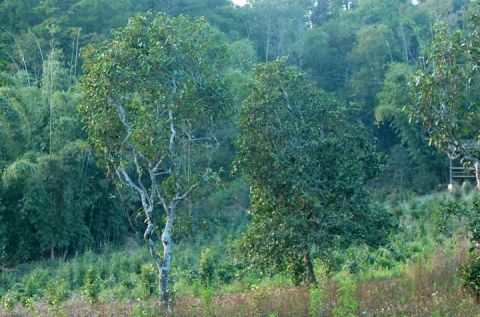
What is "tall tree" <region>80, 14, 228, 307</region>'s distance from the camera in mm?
10250

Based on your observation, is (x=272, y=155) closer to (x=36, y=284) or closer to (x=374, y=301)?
(x=374, y=301)

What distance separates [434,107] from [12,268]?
1822cm

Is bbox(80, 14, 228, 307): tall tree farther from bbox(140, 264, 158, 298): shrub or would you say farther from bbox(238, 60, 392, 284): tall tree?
bbox(140, 264, 158, 298): shrub

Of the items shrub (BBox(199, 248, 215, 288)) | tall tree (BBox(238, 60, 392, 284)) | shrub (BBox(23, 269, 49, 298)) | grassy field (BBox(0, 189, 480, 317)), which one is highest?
tall tree (BBox(238, 60, 392, 284))

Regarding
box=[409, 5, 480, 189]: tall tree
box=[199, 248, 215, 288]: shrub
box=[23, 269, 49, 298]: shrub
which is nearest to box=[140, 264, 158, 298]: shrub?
box=[199, 248, 215, 288]: shrub

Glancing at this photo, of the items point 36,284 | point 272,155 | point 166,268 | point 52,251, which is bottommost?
point 52,251

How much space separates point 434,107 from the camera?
9.13m

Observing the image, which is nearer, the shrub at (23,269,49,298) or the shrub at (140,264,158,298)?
the shrub at (140,264,158,298)

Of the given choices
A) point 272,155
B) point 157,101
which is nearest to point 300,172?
point 272,155

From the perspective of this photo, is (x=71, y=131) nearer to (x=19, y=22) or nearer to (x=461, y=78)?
(x=19, y=22)

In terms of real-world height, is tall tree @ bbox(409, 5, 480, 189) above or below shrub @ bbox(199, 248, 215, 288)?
above

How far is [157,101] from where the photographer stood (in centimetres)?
1038

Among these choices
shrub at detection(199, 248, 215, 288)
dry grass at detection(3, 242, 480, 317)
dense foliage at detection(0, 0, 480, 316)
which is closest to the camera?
dry grass at detection(3, 242, 480, 317)

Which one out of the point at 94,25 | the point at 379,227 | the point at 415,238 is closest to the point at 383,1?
the point at 94,25
